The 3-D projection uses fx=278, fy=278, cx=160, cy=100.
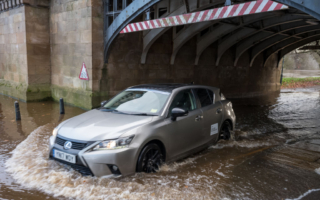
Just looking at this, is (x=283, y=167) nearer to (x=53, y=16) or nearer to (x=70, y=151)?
(x=70, y=151)

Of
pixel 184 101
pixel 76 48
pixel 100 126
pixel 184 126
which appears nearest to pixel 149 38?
pixel 76 48

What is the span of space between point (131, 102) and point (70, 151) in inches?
61.9

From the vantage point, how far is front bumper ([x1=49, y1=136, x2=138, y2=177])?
13.1ft

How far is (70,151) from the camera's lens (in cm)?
421

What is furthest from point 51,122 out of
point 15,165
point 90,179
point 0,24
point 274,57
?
point 274,57

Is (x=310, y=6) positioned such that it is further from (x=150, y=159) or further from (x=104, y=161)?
(x=104, y=161)

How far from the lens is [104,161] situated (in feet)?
13.1

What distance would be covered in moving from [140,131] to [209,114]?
206 cm

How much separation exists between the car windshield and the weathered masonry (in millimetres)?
4268

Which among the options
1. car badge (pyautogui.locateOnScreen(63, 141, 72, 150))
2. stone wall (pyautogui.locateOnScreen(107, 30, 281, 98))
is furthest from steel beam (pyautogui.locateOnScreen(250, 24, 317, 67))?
car badge (pyautogui.locateOnScreen(63, 141, 72, 150))

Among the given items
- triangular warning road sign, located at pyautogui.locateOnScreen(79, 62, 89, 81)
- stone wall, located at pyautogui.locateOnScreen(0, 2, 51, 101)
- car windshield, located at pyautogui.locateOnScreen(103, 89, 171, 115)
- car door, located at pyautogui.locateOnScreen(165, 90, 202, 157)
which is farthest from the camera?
stone wall, located at pyautogui.locateOnScreen(0, 2, 51, 101)

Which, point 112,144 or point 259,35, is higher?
point 259,35

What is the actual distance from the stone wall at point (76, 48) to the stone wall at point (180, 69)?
0.72 m

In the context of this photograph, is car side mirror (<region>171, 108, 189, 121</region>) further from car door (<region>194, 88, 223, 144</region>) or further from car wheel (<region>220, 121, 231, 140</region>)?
car wheel (<region>220, 121, 231, 140</region>)
